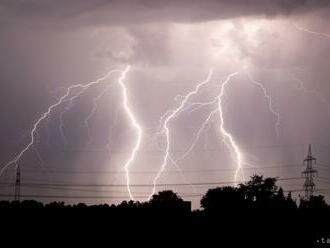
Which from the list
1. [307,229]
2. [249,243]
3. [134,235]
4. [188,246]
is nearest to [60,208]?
[134,235]

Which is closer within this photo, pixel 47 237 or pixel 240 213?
pixel 47 237

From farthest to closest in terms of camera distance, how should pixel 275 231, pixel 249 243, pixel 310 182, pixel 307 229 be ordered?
1. pixel 310 182
2. pixel 307 229
3. pixel 275 231
4. pixel 249 243

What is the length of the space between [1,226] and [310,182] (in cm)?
4397

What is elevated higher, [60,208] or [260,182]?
[260,182]

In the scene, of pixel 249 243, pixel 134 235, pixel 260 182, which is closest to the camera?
pixel 134 235

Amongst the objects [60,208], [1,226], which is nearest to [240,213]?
[60,208]

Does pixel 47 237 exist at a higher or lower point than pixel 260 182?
lower

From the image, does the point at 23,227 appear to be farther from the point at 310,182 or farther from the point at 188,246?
the point at 310,182

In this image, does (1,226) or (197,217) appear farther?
(197,217)

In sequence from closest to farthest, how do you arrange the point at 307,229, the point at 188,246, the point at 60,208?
the point at 60,208 < the point at 188,246 < the point at 307,229

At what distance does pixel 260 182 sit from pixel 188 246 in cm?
6054

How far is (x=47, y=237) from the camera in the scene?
41.2 m

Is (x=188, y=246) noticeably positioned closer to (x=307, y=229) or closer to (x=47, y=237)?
(x=47, y=237)

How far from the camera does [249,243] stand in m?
55.2
